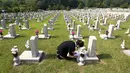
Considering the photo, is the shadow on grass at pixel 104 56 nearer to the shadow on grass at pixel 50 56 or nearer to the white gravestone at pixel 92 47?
the white gravestone at pixel 92 47

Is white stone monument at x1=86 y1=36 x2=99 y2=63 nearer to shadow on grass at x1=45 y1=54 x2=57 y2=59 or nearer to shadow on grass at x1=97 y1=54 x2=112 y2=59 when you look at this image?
shadow on grass at x1=97 y1=54 x2=112 y2=59

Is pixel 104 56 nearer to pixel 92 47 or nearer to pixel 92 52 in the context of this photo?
pixel 92 52

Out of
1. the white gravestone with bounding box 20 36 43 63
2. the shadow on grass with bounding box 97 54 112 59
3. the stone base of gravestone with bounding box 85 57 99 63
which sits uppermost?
Result: the white gravestone with bounding box 20 36 43 63

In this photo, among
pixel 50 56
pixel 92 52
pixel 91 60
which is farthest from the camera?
pixel 50 56

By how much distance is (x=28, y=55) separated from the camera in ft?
20.8

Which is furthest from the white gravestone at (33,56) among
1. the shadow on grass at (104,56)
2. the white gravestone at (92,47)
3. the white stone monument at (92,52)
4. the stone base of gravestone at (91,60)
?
the shadow on grass at (104,56)

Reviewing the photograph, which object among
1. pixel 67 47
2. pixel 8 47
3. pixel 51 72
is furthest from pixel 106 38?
pixel 8 47

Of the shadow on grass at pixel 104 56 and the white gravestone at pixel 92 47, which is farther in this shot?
the shadow on grass at pixel 104 56

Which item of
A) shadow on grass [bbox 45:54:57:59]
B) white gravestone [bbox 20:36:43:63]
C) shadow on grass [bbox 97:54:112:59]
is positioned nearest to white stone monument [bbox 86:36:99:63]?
shadow on grass [bbox 97:54:112:59]

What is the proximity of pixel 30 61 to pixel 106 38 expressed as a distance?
6.97m

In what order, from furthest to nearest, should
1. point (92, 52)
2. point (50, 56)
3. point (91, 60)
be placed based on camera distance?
point (50, 56) → point (92, 52) → point (91, 60)

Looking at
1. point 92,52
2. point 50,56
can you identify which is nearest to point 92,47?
point 92,52

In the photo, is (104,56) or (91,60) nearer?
(91,60)

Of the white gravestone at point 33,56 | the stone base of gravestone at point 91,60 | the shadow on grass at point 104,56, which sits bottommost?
the shadow on grass at point 104,56
